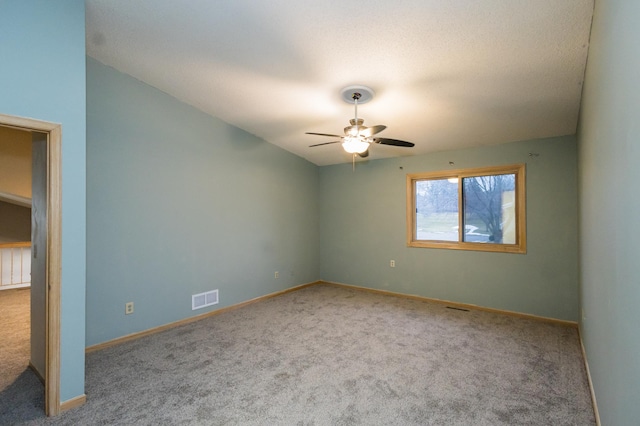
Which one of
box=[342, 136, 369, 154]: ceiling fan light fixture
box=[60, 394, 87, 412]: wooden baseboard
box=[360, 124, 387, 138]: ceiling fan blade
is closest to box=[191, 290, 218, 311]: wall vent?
box=[60, 394, 87, 412]: wooden baseboard

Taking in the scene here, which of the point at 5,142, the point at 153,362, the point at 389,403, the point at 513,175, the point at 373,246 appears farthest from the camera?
the point at 373,246

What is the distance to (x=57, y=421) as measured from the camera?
78.2 inches

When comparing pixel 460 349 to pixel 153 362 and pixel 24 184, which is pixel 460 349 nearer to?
pixel 153 362

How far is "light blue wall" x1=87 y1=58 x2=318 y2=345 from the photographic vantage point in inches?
124

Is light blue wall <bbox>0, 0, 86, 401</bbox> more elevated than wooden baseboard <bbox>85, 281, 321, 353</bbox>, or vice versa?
light blue wall <bbox>0, 0, 86, 401</bbox>

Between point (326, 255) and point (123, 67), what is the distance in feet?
14.4

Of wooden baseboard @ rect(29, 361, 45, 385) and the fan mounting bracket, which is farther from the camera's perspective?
the fan mounting bracket

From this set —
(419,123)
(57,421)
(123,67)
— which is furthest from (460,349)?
(123,67)

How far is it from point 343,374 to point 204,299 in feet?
7.64

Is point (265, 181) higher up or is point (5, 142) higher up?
point (5, 142)

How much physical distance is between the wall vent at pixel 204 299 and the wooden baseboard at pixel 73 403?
175 centimetres

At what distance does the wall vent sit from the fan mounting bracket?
3.09m

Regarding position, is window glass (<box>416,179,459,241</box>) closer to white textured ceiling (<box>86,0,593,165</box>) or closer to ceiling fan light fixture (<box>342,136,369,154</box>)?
white textured ceiling (<box>86,0,593,165</box>)

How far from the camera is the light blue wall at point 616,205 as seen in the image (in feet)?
3.54
